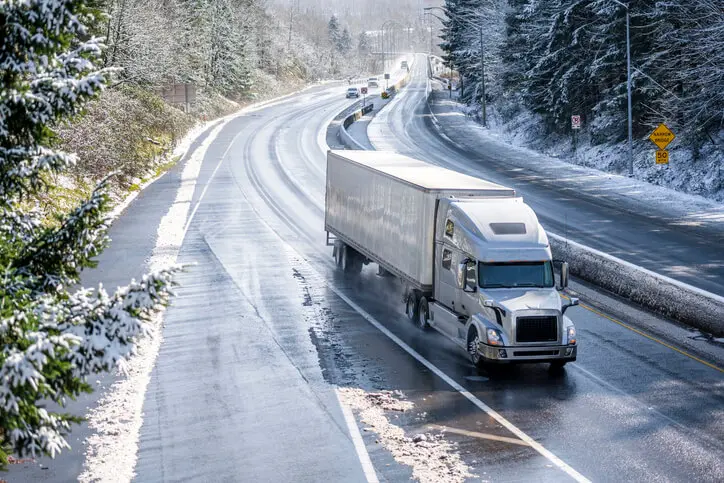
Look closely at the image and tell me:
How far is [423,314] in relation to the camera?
68.8ft

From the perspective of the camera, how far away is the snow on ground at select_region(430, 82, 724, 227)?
38688mm

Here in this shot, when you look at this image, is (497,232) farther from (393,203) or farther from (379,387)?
(393,203)

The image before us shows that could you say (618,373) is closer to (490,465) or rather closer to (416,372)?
(416,372)

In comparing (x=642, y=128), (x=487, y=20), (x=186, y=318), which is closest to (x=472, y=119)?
(x=487, y=20)

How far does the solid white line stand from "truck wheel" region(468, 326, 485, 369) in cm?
72

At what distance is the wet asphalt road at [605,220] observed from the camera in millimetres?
28547

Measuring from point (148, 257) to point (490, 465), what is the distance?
1842 centimetres

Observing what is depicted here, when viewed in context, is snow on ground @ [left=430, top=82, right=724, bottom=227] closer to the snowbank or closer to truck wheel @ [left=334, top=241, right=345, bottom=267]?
the snowbank

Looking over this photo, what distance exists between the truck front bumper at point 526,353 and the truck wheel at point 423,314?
310cm

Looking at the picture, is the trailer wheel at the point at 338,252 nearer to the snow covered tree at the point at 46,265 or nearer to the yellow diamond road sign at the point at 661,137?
the snow covered tree at the point at 46,265

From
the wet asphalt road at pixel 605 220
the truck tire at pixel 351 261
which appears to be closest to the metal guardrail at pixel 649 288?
the wet asphalt road at pixel 605 220

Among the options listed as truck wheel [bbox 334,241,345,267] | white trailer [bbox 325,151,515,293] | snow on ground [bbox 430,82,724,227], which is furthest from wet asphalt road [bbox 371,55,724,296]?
truck wheel [bbox 334,241,345,267]

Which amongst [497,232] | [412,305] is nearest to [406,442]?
[497,232]

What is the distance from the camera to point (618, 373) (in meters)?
18.0
